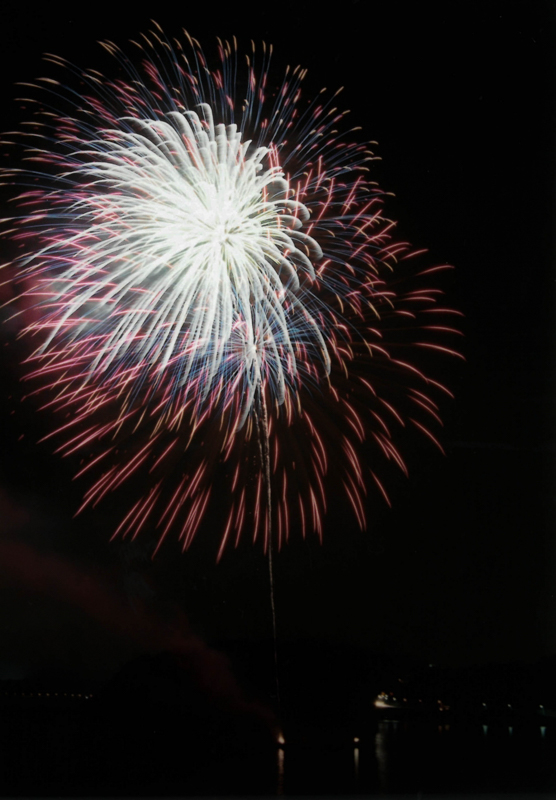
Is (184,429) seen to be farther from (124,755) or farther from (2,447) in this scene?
(124,755)

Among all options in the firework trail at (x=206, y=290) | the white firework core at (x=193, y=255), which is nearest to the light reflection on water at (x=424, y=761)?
the firework trail at (x=206, y=290)

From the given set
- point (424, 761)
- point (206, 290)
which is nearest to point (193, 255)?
point (206, 290)

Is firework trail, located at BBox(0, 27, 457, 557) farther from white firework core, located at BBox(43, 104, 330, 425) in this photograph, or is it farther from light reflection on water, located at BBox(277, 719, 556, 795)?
light reflection on water, located at BBox(277, 719, 556, 795)

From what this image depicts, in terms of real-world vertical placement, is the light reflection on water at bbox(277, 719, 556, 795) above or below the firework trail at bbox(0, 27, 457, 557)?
below

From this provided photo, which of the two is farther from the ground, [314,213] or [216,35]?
[216,35]

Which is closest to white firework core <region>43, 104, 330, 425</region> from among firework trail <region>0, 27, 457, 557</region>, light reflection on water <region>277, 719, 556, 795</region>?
firework trail <region>0, 27, 457, 557</region>

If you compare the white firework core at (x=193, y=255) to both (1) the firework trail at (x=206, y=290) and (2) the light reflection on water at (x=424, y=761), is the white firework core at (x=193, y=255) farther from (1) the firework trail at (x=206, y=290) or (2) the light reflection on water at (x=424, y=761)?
(2) the light reflection on water at (x=424, y=761)

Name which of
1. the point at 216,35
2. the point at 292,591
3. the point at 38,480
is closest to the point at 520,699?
the point at 292,591
